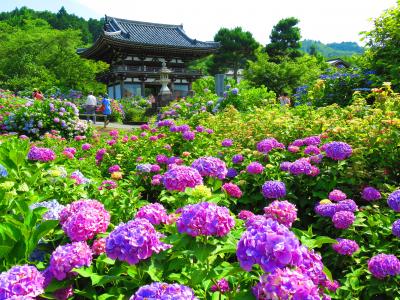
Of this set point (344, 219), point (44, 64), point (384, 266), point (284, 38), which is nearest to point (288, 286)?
point (384, 266)

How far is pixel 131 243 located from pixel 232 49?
163ft

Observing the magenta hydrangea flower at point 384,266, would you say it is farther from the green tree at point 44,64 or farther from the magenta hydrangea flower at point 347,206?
the green tree at point 44,64

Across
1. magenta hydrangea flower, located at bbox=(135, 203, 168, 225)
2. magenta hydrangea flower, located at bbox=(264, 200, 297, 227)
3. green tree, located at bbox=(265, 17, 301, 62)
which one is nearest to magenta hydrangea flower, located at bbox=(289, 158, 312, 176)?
magenta hydrangea flower, located at bbox=(264, 200, 297, 227)

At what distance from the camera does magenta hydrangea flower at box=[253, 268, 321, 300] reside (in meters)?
1.18

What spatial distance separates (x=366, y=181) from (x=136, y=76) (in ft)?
82.7

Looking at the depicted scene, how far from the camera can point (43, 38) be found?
25.1m

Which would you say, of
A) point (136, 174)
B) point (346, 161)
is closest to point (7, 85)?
point (136, 174)

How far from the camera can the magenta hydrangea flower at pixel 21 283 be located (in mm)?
1367

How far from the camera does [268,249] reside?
1.23 meters

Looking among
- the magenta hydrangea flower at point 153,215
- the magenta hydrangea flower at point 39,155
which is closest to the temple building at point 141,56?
the magenta hydrangea flower at point 39,155

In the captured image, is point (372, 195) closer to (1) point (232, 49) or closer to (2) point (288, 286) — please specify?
(2) point (288, 286)

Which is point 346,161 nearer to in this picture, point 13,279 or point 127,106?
point 13,279

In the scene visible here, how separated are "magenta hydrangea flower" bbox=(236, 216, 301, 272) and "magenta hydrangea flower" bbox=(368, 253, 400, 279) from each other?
4.14 feet

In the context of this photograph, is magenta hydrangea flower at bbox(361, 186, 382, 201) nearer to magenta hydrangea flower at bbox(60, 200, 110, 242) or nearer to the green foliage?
magenta hydrangea flower at bbox(60, 200, 110, 242)
